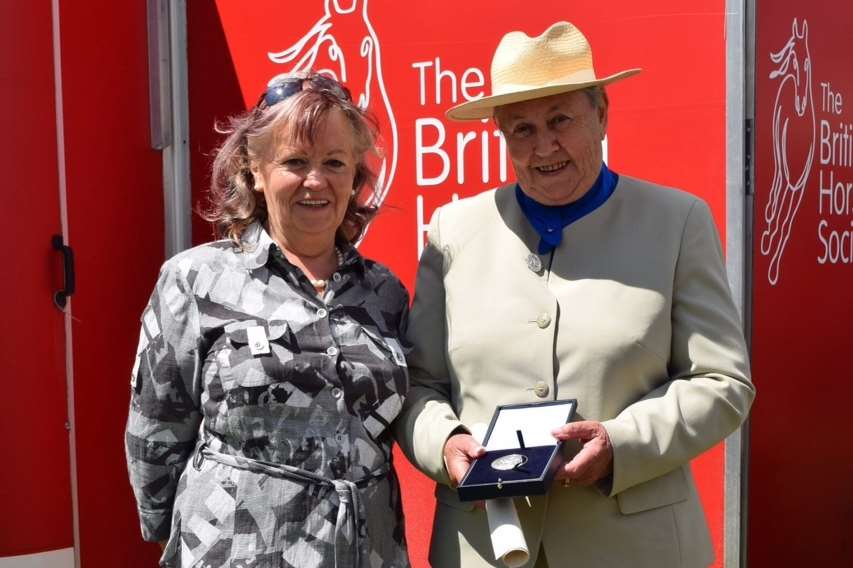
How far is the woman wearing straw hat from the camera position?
7.04ft

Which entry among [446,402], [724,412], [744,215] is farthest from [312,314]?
[744,215]

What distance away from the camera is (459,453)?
7.04 feet

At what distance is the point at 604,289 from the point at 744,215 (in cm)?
99

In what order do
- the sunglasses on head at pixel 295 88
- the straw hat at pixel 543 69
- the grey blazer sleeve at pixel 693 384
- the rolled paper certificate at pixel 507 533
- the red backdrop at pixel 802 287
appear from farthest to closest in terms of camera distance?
1. the red backdrop at pixel 802 287
2. the sunglasses on head at pixel 295 88
3. the straw hat at pixel 543 69
4. the grey blazer sleeve at pixel 693 384
5. the rolled paper certificate at pixel 507 533

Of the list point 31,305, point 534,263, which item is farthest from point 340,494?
point 31,305

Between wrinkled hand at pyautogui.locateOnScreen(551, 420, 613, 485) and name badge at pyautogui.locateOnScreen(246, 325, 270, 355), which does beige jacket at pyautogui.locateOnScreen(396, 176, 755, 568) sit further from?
name badge at pyautogui.locateOnScreen(246, 325, 270, 355)

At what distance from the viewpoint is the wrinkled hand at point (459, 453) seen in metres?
2.10

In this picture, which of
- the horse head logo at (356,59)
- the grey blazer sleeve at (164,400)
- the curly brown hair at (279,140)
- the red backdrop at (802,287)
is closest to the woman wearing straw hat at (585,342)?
the curly brown hair at (279,140)

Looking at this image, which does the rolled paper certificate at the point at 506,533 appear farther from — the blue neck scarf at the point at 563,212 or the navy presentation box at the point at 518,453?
the blue neck scarf at the point at 563,212

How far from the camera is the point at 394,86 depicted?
3.50 metres

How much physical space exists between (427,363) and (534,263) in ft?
1.02

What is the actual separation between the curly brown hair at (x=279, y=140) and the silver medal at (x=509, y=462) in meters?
0.66

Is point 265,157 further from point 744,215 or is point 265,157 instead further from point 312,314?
point 744,215

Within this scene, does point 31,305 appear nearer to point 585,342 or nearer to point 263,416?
point 263,416
